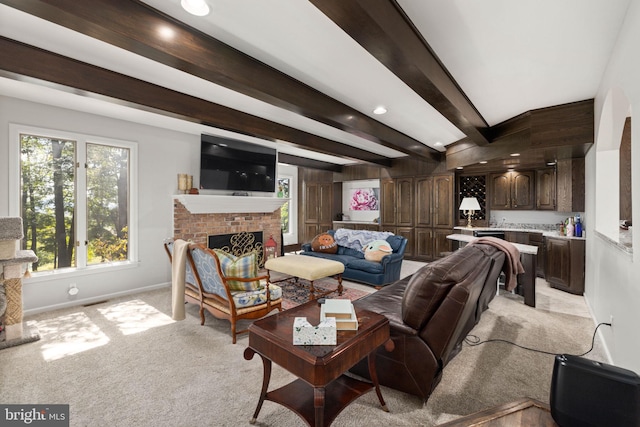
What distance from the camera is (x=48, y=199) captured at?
11.9 ft

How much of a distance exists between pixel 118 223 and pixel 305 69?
3.51 m

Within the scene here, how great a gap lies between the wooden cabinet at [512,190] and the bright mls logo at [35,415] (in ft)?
23.0

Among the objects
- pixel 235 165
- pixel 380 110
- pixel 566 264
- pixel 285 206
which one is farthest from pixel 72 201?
pixel 566 264

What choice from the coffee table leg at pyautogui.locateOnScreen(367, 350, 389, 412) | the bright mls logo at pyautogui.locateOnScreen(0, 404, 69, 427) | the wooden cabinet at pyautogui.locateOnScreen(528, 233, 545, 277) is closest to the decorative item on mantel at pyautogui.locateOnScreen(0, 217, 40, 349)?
the bright mls logo at pyautogui.locateOnScreen(0, 404, 69, 427)

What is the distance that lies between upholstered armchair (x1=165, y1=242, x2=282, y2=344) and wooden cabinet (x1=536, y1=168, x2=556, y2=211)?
5.36 metres

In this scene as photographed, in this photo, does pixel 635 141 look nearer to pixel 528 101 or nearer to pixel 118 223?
pixel 528 101

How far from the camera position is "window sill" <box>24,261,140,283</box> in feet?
11.5

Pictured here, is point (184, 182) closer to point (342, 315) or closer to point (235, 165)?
point (235, 165)

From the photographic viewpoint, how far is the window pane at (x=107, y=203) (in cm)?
394

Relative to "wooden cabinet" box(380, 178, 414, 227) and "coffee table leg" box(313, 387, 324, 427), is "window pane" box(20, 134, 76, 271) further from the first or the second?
"wooden cabinet" box(380, 178, 414, 227)

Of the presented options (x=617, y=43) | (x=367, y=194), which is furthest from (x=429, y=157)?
(x=617, y=43)

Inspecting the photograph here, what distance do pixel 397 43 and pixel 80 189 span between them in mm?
4190

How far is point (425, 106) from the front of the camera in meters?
3.43

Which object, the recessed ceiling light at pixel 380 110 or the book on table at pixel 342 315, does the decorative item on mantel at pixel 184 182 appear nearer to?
the recessed ceiling light at pixel 380 110
